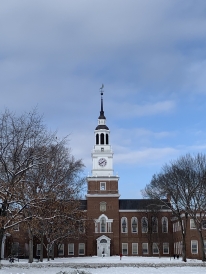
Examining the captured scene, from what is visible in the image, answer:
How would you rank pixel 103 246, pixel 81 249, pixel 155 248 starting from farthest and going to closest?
1. pixel 155 248
2. pixel 81 249
3. pixel 103 246

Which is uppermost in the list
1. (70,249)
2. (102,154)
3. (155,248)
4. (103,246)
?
(102,154)

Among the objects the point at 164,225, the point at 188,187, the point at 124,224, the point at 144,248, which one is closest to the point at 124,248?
the point at 144,248

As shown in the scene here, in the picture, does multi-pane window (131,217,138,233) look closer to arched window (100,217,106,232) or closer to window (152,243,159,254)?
window (152,243,159,254)

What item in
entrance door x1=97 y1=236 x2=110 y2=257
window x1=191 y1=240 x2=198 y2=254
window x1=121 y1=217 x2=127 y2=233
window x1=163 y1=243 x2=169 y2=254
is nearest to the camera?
window x1=191 y1=240 x2=198 y2=254

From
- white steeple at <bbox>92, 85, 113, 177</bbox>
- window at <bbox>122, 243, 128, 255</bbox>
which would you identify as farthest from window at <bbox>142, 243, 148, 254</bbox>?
white steeple at <bbox>92, 85, 113, 177</bbox>

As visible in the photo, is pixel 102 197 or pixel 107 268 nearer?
pixel 107 268

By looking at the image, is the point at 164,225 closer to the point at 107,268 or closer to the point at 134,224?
the point at 134,224

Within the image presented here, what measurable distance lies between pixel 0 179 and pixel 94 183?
49272 mm

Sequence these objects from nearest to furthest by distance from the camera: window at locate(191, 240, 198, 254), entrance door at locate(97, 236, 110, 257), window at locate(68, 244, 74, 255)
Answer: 1. window at locate(191, 240, 198, 254)
2. entrance door at locate(97, 236, 110, 257)
3. window at locate(68, 244, 74, 255)

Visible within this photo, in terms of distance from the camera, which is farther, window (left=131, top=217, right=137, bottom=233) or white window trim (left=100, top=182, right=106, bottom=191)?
window (left=131, top=217, right=137, bottom=233)

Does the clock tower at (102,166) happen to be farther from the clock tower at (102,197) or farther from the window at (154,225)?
the window at (154,225)

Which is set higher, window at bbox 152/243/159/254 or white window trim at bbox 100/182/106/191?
white window trim at bbox 100/182/106/191

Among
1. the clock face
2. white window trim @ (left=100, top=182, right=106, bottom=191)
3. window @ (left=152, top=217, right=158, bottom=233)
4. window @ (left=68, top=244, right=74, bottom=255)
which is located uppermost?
the clock face

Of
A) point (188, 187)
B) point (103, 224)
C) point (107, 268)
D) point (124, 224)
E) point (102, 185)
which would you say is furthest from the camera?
point (124, 224)
